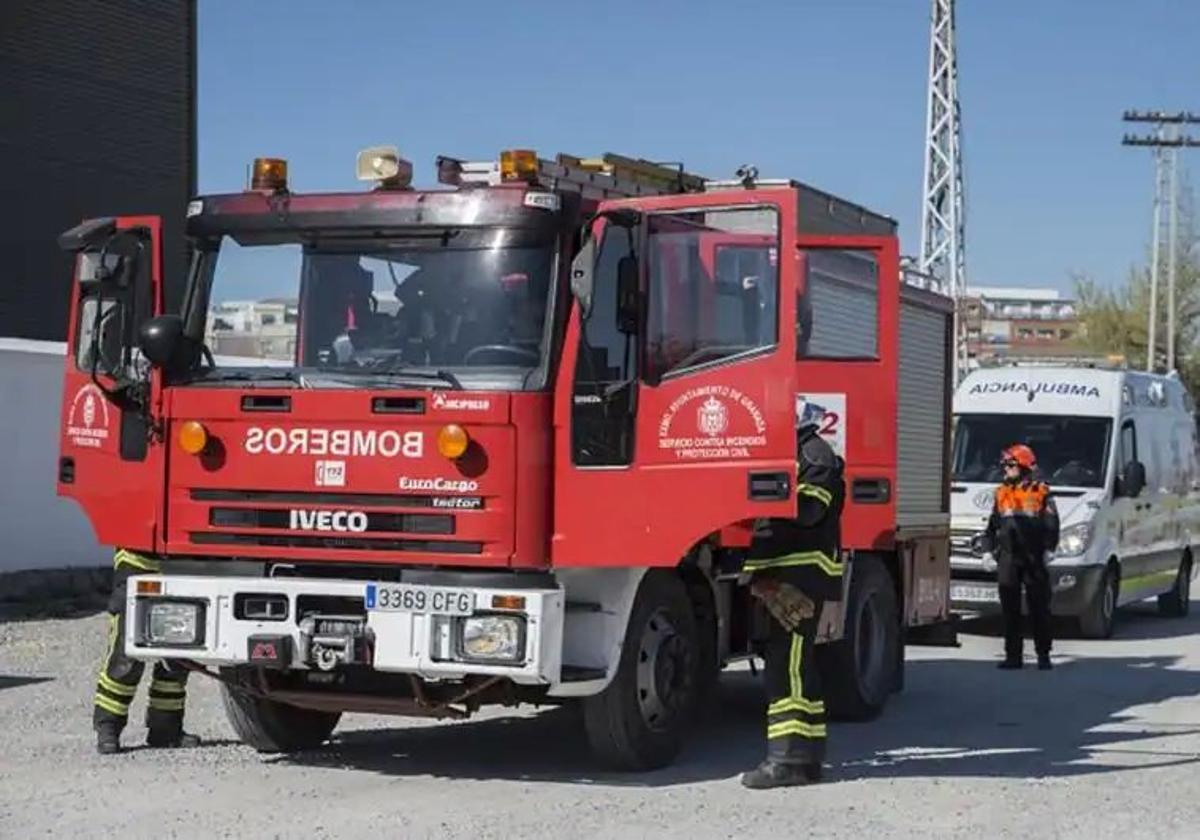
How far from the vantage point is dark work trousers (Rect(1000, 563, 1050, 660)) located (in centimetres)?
1533

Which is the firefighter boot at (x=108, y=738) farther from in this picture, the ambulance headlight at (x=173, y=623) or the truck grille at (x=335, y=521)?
the truck grille at (x=335, y=521)

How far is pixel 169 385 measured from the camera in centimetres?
950

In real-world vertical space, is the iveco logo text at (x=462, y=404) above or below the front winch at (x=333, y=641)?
above

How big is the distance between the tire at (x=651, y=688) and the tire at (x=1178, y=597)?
1233 cm

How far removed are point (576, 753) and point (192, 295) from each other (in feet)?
10.9

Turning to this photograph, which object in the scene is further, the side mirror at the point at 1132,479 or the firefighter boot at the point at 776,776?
the side mirror at the point at 1132,479

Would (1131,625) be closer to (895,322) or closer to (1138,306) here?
(895,322)

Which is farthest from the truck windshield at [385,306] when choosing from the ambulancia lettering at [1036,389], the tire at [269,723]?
the ambulancia lettering at [1036,389]

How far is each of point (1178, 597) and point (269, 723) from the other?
1358cm

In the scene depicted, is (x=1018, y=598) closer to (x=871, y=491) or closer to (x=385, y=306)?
(x=871, y=491)

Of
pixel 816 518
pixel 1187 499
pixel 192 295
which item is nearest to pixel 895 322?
pixel 816 518

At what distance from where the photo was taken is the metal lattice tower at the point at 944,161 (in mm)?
42812

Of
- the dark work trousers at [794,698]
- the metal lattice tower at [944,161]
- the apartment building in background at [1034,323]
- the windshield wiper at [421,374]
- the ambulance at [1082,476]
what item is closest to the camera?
the windshield wiper at [421,374]

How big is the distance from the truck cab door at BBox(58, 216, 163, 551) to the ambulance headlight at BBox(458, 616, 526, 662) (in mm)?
1841
